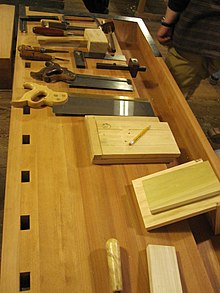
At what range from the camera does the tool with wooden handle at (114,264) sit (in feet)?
1.95

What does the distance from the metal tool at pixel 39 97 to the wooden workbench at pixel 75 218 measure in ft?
0.08

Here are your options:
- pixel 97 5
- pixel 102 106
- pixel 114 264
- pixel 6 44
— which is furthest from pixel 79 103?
pixel 97 5

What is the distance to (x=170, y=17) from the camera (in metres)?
1.47

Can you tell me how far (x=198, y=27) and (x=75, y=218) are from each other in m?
1.09

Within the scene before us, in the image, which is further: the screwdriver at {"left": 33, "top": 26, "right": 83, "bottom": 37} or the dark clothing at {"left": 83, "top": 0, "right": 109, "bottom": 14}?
the dark clothing at {"left": 83, "top": 0, "right": 109, "bottom": 14}

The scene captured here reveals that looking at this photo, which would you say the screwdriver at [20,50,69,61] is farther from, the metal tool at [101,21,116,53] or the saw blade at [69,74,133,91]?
the metal tool at [101,21,116,53]

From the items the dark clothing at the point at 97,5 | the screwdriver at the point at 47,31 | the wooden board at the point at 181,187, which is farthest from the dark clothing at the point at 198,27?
the dark clothing at the point at 97,5

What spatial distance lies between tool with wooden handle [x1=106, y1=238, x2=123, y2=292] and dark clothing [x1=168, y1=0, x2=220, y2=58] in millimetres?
1090

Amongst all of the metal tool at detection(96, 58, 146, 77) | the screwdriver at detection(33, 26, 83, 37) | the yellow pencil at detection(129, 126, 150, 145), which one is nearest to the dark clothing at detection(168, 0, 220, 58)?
the metal tool at detection(96, 58, 146, 77)

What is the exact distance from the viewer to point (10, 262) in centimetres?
61

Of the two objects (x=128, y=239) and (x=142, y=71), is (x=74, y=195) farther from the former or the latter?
(x=142, y=71)

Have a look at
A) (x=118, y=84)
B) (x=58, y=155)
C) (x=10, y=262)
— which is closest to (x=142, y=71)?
(x=118, y=84)

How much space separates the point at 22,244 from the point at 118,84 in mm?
745

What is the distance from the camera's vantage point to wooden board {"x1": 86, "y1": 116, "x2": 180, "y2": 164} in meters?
0.84
